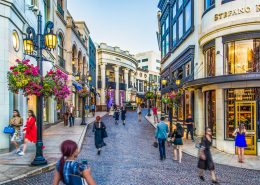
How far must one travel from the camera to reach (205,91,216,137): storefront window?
51.9 feet

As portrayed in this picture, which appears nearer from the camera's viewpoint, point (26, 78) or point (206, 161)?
point (206, 161)

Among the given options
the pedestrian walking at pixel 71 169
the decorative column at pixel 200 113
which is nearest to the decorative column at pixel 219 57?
the decorative column at pixel 200 113

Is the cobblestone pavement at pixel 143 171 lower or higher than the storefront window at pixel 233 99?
lower

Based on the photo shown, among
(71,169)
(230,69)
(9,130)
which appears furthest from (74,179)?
(230,69)

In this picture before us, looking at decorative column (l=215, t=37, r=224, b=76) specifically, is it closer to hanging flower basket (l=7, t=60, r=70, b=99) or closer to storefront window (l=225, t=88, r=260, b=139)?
storefront window (l=225, t=88, r=260, b=139)

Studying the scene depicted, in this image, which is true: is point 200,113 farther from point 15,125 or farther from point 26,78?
point 26,78

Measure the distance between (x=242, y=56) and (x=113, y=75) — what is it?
4875cm

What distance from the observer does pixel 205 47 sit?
1703 cm

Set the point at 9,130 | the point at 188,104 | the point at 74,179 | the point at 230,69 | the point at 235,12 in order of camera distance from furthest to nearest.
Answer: the point at 188,104, the point at 230,69, the point at 235,12, the point at 9,130, the point at 74,179

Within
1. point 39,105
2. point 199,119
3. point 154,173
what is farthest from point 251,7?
point 39,105

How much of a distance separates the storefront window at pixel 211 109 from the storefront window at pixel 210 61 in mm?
1277

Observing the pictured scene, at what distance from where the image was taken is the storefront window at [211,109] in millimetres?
15805

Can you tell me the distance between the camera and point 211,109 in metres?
16.2

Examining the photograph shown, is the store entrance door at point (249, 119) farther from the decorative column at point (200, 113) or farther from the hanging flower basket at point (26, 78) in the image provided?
the hanging flower basket at point (26, 78)
